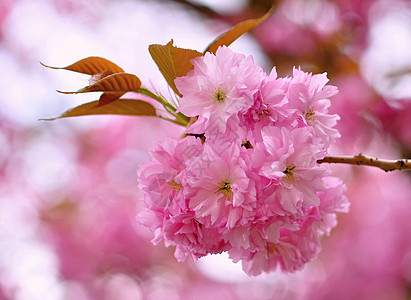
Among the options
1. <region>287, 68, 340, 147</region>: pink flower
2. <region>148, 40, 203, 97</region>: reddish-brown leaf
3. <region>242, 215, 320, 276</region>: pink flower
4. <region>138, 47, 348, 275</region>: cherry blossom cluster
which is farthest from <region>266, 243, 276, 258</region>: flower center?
<region>148, 40, 203, 97</region>: reddish-brown leaf

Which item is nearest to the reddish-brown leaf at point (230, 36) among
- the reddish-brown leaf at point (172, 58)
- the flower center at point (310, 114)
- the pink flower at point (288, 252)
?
the reddish-brown leaf at point (172, 58)

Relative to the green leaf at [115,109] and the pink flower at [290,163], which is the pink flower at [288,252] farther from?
the green leaf at [115,109]

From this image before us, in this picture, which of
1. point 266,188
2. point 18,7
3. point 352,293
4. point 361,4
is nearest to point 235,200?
point 266,188

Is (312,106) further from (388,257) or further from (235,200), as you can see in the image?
(388,257)

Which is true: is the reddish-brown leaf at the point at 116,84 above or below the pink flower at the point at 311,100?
below

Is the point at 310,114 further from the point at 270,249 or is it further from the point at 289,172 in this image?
the point at 270,249

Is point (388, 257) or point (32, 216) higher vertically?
point (388, 257)
